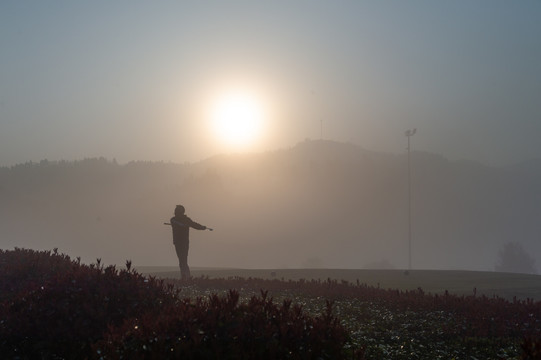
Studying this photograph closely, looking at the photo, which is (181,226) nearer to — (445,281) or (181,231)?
(181,231)

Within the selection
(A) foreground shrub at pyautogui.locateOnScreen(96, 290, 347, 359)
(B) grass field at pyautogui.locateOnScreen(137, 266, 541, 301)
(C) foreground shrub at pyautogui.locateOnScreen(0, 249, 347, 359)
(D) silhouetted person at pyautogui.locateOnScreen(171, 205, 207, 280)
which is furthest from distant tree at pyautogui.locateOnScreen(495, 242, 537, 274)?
(A) foreground shrub at pyautogui.locateOnScreen(96, 290, 347, 359)

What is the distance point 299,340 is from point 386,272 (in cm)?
2270

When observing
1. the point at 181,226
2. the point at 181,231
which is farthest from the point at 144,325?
the point at 181,231

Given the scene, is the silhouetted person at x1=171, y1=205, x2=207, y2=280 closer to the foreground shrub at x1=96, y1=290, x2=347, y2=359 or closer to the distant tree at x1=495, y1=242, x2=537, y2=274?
the foreground shrub at x1=96, y1=290, x2=347, y2=359

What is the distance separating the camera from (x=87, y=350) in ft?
22.6

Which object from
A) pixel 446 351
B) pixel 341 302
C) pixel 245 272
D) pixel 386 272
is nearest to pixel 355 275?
pixel 386 272

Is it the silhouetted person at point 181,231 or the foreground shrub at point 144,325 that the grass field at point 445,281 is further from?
the foreground shrub at point 144,325

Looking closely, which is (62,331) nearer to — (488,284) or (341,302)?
(341,302)

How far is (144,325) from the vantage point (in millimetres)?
5711

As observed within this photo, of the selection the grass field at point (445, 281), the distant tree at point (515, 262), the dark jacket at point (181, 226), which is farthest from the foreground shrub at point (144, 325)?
the distant tree at point (515, 262)

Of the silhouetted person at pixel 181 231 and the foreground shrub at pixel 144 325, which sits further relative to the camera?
the silhouetted person at pixel 181 231

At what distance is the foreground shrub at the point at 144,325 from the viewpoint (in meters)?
5.25

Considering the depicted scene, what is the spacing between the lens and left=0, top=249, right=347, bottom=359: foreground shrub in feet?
17.2

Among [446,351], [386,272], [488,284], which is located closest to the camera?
[446,351]
